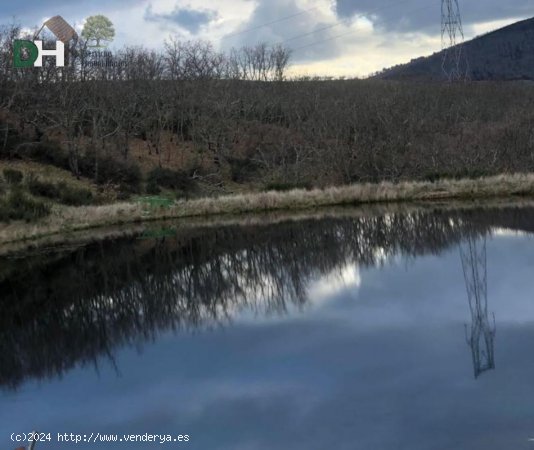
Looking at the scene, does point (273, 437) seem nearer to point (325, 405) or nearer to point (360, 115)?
point (325, 405)

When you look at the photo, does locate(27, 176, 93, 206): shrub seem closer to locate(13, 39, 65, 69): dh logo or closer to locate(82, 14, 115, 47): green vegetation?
locate(13, 39, 65, 69): dh logo

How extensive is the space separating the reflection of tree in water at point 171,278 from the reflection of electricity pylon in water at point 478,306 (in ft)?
5.41

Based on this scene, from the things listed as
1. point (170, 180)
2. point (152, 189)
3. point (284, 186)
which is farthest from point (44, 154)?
point (284, 186)

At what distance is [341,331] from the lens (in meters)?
11.4

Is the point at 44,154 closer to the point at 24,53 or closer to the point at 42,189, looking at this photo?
the point at 42,189

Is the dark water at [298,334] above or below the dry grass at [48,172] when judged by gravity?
below

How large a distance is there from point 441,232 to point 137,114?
41.3m

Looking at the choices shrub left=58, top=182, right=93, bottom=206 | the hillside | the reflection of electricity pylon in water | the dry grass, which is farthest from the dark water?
the hillside

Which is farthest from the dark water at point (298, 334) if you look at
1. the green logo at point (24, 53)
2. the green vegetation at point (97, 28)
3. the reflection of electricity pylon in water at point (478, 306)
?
the green vegetation at point (97, 28)

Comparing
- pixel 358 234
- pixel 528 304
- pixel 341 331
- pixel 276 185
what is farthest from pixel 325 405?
pixel 276 185

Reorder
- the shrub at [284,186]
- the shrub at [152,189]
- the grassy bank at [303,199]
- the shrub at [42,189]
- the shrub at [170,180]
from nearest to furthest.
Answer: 1. the grassy bank at [303,199]
2. the shrub at [42,189]
3. the shrub at [284,186]
4. the shrub at [152,189]
5. the shrub at [170,180]

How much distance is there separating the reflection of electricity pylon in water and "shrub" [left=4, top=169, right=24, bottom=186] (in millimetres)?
25885

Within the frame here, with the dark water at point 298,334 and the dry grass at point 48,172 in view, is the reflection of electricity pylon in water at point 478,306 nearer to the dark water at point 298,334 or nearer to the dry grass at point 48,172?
the dark water at point 298,334

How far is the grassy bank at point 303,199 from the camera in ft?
103
